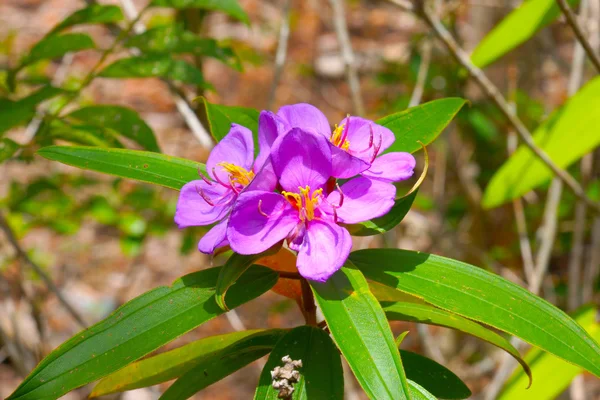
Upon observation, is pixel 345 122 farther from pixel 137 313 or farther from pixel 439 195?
pixel 439 195

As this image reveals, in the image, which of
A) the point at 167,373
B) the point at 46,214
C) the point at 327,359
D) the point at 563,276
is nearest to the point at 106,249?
the point at 46,214

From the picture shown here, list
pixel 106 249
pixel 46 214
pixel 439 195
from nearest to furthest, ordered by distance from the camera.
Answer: pixel 46 214, pixel 439 195, pixel 106 249

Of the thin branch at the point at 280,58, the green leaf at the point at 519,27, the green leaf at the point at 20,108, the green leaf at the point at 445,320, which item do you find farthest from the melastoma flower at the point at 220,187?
the thin branch at the point at 280,58

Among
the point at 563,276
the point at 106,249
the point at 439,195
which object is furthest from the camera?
the point at 106,249

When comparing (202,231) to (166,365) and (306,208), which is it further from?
(306,208)

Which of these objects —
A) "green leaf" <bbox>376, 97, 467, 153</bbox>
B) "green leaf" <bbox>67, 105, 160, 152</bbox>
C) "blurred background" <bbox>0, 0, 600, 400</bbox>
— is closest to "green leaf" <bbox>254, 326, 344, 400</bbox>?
"green leaf" <bbox>376, 97, 467, 153</bbox>

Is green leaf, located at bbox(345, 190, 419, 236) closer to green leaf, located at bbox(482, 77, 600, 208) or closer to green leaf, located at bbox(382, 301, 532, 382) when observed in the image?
green leaf, located at bbox(382, 301, 532, 382)
